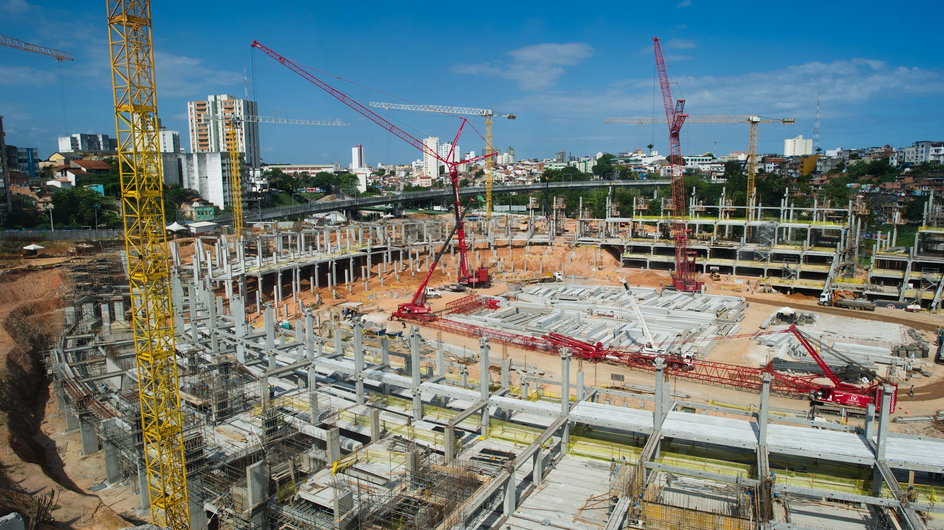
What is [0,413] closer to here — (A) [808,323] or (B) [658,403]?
(B) [658,403]

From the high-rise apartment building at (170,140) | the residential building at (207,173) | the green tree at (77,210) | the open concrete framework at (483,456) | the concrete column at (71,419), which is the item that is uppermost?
the high-rise apartment building at (170,140)

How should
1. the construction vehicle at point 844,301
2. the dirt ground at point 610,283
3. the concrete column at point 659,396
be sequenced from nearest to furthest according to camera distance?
the concrete column at point 659,396 → the dirt ground at point 610,283 → the construction vehicle at point 844,301

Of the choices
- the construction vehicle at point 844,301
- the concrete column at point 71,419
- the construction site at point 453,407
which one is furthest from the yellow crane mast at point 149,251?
the construction vehicle at point 844,301

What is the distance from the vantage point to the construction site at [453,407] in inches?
453

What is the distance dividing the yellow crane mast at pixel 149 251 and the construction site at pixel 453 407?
0.06 m

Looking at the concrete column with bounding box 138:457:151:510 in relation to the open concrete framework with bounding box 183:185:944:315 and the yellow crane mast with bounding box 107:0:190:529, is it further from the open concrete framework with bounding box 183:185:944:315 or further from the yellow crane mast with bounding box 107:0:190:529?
the open concrete framework with bounding box 183:185:944:315

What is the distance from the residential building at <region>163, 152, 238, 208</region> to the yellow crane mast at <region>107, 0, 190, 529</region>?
61.2 meters

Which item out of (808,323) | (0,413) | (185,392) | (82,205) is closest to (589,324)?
(808,323)

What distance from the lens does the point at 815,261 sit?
43312 millimetres

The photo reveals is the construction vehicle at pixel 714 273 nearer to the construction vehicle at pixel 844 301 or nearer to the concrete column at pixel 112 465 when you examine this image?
the construction vehicle at pixel 844 301

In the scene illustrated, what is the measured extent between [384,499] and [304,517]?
1543 millimetres

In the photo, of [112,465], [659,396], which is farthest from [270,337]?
[659,396]

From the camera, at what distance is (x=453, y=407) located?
16531mm

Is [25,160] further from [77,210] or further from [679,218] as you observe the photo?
[679,218]
